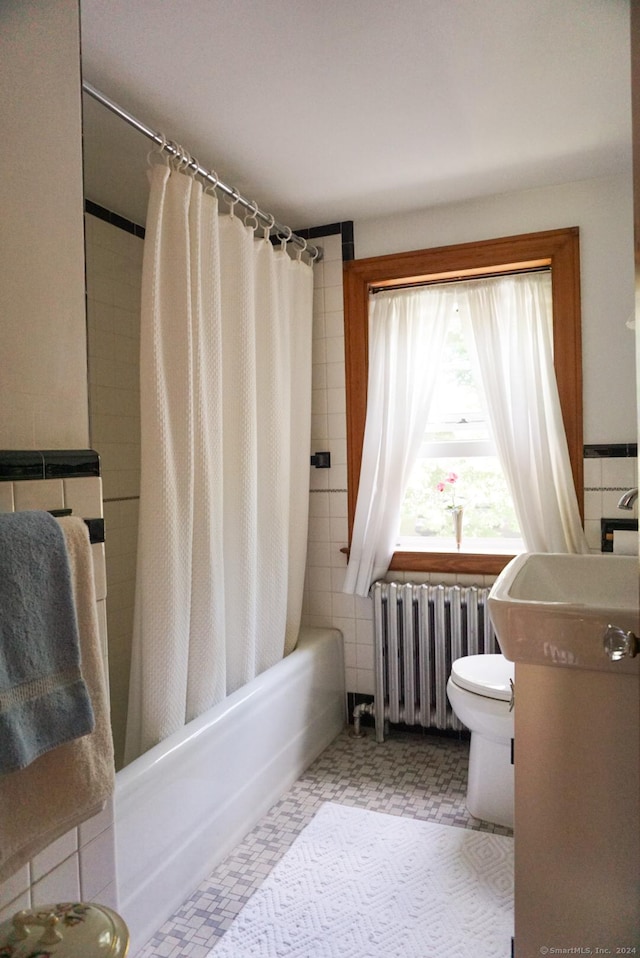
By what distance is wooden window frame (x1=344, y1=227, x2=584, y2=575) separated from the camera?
2619mm

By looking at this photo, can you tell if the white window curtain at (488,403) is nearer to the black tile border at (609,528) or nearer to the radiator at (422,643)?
the black tile border at (609,528)

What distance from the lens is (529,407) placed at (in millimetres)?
2672

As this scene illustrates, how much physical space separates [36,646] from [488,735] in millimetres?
1718

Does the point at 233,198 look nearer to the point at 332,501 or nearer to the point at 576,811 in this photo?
the point at 332,501

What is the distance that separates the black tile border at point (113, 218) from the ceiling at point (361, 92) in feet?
0.16

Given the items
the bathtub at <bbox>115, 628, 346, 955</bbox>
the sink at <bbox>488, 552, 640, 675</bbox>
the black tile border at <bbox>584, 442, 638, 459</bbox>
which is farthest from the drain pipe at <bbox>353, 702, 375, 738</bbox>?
the sink at <bbox>488, 552, 640, 675</bbox>

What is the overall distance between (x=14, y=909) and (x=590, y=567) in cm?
170

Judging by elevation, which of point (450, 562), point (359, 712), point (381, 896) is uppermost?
point (450, 562)

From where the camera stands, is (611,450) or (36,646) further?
(611,450)

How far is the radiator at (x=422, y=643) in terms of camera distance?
2746 millimetres

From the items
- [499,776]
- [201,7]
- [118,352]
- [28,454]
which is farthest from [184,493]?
[499,776]

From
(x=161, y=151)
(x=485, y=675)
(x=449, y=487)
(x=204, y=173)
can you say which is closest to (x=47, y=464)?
(x=161, y=151)

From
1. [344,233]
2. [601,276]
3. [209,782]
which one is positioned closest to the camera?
[209,782]

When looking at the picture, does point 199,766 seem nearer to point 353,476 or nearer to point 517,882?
point 517,882
